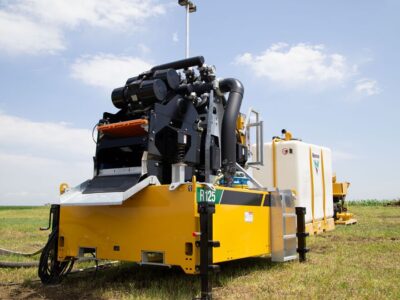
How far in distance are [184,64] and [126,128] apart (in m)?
1.63

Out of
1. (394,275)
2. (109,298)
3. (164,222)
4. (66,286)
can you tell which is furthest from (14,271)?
(394,275)

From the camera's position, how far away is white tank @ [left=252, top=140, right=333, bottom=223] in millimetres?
12031

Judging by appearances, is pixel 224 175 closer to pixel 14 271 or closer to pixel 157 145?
pixel 157 145

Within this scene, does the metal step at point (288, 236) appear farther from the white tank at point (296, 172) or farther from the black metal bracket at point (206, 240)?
the white tank at point (296, 172)

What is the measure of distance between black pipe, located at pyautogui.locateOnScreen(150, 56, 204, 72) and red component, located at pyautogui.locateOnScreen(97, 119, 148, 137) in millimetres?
1433

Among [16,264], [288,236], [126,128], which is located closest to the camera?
[126,128]

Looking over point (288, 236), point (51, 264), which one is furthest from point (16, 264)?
point (288, 236)

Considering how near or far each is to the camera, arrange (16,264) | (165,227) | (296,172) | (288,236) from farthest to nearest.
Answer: (296,172), (16,264), (288,236), (165,227)

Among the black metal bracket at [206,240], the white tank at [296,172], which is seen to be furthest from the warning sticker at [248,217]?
the white tank at [296,172]

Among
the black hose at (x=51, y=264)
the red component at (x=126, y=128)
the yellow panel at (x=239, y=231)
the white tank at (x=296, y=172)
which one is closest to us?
the yellow panel at (x=239, y=231)

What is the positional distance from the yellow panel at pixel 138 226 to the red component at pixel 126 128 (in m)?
0.79

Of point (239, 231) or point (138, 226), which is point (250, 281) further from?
point (138, 226)

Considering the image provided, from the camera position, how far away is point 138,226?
5.70 metres

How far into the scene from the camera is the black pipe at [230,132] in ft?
22.8
